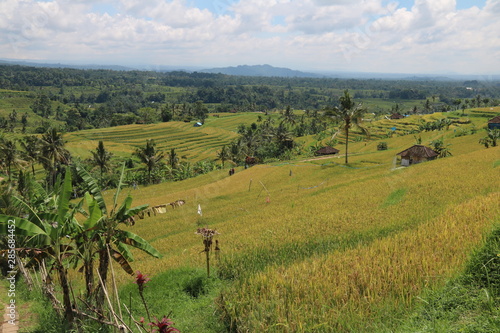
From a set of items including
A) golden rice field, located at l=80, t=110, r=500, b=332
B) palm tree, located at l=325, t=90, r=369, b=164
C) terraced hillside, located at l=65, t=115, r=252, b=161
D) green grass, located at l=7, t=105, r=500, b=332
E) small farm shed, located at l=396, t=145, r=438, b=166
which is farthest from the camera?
terraced hillside, located at l=65, t=115, r=252, b=161

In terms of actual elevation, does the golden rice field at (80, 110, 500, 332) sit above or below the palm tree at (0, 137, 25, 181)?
above

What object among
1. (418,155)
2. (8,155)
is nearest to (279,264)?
(418,155)

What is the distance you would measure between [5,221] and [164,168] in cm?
6604

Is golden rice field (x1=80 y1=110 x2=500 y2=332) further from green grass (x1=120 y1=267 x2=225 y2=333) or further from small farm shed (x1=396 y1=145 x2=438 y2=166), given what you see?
small farm shed (x1=396 y1=145 x2=438 y2=166)

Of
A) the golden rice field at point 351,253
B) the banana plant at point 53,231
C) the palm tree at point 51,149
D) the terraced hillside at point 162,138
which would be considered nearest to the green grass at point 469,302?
the golden rice field at point 351,253

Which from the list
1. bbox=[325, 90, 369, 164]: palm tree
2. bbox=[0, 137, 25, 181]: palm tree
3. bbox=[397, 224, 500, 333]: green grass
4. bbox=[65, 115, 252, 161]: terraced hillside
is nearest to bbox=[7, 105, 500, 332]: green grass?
bbox=[397, 224, 500, 333]: green grass

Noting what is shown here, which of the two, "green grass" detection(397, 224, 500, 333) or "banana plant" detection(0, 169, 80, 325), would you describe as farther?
"banana plant" detection(0, 169, 80, 325)

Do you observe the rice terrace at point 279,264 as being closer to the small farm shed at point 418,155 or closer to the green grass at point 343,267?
the green grass at point 343,267

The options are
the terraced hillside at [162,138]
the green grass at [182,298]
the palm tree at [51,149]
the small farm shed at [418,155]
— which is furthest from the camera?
the terraced hillside at [162,138]

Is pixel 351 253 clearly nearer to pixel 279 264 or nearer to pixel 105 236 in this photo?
pixel 279 264

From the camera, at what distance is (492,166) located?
22438 mm

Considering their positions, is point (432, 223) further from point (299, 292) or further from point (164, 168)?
point (164, 168)

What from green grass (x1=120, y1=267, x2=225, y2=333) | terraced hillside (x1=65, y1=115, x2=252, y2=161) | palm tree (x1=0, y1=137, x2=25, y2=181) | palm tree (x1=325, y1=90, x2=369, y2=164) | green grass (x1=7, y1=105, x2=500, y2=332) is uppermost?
palm tree (x1=325, y1=90, x2=369, y2=164)

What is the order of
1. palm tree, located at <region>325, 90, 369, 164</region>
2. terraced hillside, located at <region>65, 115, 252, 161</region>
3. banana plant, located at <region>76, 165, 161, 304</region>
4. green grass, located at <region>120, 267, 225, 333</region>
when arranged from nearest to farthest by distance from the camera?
banana plant, located at <region>76, 165, 161, 304</region>, green grass, located at <region>120, 267, 225, 333</region>, palm tree, located at <region>325, 90, 369, 164</region>, terraced hillside, located at <region>65, 115, 252, 161</region>
